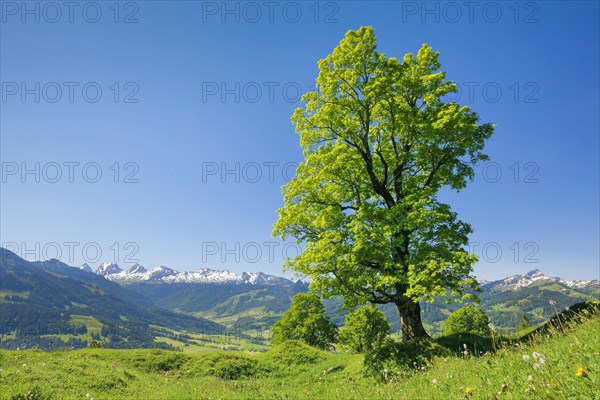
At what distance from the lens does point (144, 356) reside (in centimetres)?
2777

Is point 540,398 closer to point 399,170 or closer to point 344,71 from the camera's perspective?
point 399,170

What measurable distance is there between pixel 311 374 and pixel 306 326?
40.3 m

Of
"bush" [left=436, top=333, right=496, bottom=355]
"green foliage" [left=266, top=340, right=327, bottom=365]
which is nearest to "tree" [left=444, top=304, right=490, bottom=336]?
"green foliage" [left=266, top=340, right=327, bottom=365]

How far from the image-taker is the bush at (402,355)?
16266 mm

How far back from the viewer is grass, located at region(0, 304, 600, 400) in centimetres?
563

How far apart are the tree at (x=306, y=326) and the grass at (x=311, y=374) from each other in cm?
3427

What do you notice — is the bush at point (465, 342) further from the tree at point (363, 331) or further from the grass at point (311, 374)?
the tree at point (363, 331)

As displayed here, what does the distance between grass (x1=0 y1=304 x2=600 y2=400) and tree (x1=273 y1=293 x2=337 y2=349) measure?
112 feet

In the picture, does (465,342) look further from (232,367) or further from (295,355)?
(232,367)

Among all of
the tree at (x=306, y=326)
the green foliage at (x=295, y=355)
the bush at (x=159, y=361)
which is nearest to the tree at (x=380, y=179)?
the green foliage at (x=295, y=355)

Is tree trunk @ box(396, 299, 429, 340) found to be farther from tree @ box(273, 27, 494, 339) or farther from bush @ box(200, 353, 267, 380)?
bush @ box(200, 353, 267, 380)

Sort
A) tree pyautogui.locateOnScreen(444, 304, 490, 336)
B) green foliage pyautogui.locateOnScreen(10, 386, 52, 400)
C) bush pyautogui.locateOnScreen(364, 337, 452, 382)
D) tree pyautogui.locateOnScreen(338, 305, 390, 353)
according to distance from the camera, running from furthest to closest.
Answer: tree pyautogui.locateOnScreen(444, 304, 490, 336), tree pyautogui.locateOnScreen(338, 305, 390, 353), bush pyautogui.locateOnScreen(364, 337, 452, 382), green foliage pyautogui.locateOnScreen(10, 386, 52, 400)

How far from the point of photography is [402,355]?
17375 mm

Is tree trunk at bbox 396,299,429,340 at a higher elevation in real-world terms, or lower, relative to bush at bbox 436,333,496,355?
higher
